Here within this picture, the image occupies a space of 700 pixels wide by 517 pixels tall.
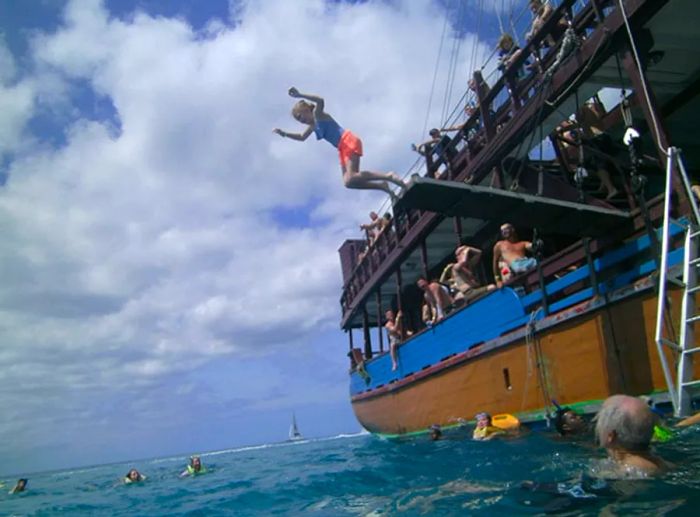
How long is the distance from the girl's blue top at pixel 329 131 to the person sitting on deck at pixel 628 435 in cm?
403

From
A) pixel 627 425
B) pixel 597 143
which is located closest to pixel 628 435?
pixel 627 425

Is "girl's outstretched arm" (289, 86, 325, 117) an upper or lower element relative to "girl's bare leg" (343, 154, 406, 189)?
upper

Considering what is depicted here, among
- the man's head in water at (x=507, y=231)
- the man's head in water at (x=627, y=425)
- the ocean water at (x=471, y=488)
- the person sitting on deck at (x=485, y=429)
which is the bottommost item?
the ocean water at (x=471, y=488)

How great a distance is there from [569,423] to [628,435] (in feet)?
9.09

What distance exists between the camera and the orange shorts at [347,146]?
5871 millimetres

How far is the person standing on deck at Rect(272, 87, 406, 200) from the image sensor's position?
567 cm

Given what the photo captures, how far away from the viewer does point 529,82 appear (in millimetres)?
7570

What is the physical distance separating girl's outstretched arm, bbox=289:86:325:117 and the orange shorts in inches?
15.4

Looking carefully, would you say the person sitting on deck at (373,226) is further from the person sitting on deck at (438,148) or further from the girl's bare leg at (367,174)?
the girl's bare leg at (367,174)

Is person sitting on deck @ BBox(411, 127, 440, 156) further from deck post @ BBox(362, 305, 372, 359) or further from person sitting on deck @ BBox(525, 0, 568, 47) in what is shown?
deck post @ BBox(362, 305, 372, 359)

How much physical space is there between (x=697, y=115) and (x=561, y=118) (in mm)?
2605

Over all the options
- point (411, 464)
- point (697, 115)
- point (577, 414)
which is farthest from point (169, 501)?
point (697, 115)

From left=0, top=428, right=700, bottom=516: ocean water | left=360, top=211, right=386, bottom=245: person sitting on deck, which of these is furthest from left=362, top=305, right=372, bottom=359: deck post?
left=0, top=428, right=700, bottom=516: ocean water

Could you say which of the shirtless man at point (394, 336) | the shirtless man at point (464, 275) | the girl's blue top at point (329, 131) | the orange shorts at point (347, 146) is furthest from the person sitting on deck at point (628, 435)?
the shirtless man at point (394, 336)
